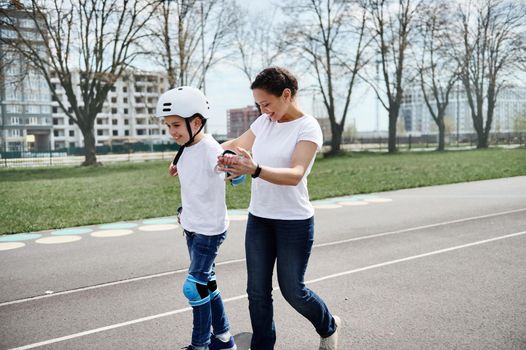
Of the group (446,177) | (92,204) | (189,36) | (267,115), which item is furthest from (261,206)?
(189,36)

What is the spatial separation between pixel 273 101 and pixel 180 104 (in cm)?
63

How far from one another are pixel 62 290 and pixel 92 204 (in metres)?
6.98

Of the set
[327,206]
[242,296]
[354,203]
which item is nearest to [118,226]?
[327,206]

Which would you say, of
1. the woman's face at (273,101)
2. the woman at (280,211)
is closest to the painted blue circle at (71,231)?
the woman at (280,211)

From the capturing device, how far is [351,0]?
3703 centimetres

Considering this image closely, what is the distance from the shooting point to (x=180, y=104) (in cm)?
313

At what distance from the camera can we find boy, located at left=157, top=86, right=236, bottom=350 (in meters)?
3.16

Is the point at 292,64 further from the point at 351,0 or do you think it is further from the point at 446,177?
the point at 446,177

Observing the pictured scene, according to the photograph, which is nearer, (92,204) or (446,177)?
(92,204)

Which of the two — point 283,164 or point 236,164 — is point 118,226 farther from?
point 236,164

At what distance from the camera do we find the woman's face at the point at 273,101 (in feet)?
9.67

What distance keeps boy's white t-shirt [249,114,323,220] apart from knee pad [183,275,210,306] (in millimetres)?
618

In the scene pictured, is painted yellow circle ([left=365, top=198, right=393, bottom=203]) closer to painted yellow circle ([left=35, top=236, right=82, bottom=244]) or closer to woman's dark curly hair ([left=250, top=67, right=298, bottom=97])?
painted yellow circle ([left=35, top=236, right=82, bottom=244])

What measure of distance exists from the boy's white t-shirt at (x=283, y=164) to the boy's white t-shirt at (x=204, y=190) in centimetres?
26
